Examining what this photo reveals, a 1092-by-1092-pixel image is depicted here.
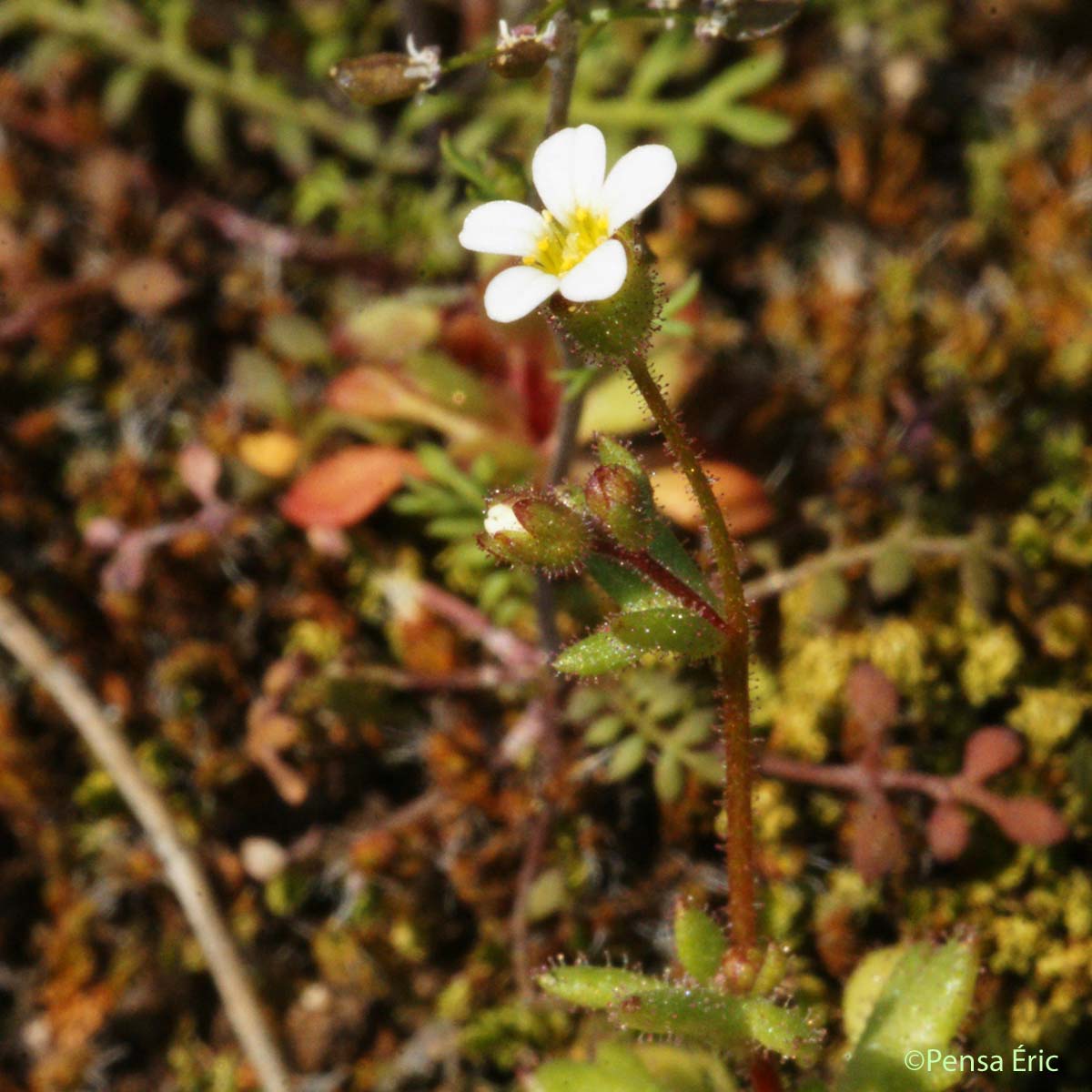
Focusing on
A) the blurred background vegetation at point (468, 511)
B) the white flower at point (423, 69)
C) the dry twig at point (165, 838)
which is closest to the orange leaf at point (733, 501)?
the blurred background vegetation at point (468, 511)

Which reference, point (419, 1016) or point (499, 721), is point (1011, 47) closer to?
point (499, 721)

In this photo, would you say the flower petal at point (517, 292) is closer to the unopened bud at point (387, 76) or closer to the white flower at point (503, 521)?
the white flower at point (503, 521)

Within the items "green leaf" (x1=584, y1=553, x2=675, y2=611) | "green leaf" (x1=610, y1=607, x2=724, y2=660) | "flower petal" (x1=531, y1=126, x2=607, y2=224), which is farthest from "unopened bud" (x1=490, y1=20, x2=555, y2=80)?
"green leaf" (x1=610, y1=607, x2=724, y2=660)

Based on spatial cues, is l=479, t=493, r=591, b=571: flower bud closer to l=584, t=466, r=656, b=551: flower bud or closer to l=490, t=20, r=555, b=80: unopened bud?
l=584, t=466, r=656, b=551: flower bud

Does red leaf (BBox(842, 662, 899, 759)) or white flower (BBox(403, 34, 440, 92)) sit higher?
white flower (BBox(403, 34, 440, 92))

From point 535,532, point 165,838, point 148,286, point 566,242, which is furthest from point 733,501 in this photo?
point 148,286
